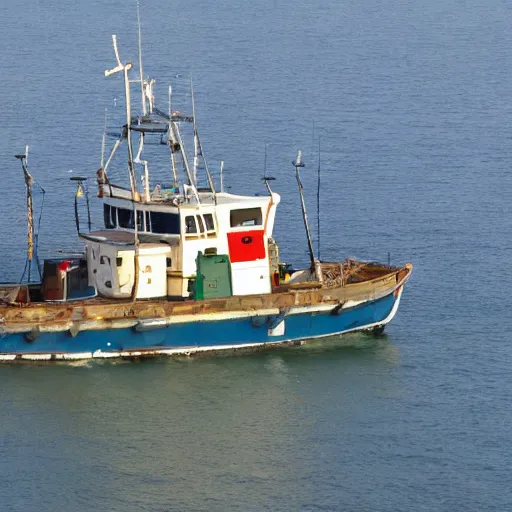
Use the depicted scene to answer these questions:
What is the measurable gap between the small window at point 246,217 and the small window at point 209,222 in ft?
2.16

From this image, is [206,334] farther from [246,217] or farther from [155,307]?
[246,217]

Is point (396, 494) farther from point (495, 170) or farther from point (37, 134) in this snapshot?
point (37, 134)

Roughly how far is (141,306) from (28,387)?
423cm

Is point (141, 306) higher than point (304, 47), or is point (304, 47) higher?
point (304, 47)

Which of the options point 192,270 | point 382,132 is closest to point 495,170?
point 382,132

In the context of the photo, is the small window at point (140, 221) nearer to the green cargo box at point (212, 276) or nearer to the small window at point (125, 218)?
the small window at point (125, 218)

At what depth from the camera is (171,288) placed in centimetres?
5512

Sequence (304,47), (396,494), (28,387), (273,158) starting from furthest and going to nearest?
(304,47), (273,158), (28,387), (396,494)

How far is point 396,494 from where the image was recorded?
150 ft

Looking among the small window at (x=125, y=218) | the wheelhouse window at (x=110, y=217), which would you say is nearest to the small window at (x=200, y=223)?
the small window at (x=125, y=218)

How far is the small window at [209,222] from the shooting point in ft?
181

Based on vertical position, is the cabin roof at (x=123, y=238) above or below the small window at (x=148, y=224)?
below

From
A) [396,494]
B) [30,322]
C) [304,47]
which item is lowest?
[396,494]

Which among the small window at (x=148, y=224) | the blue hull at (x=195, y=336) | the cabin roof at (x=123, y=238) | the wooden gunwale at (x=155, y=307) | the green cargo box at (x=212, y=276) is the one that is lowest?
the blue hull at (x=195, y=336)
